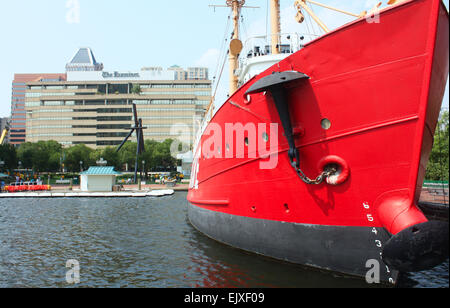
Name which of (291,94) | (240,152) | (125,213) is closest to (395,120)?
(291,94)

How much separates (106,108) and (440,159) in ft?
334

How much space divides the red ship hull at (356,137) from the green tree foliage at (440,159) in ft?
2.43

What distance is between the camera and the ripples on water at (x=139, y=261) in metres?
8.20

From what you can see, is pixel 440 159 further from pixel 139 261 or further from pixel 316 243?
pixel 139 261

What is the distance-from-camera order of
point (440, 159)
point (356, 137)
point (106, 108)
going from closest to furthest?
1. point (440, 159)
2. point (356, 137)
3. point (106, 108)

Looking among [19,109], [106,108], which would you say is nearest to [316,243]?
→ [106,108]

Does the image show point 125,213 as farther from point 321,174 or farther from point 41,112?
point 41,112

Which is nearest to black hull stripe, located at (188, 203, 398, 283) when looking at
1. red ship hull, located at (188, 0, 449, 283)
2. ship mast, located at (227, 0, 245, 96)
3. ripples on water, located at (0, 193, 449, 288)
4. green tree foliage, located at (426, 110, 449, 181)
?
red ship hull, located at (188, 0, 449, 283)

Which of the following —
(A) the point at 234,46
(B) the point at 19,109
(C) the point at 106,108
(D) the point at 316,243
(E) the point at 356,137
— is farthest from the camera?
(B) the point at 19,109

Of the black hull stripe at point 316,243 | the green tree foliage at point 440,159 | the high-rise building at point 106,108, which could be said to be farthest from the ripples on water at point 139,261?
the high-rise building at point 106,108

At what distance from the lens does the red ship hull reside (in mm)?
6324

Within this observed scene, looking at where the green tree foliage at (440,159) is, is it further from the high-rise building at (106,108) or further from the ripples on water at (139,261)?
the high-rise building at (106,108)

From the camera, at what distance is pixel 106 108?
98062 mm
